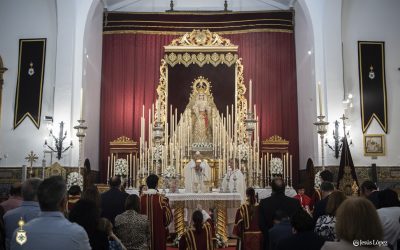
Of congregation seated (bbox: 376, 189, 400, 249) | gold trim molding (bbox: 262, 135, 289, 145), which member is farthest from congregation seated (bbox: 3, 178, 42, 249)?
gold trim molding (bbox: 262, 135, 289, 145)

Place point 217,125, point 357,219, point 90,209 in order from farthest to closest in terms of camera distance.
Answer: point 217,125 < point 90,209 < point 357,219

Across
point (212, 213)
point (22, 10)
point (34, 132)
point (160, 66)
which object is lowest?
point (212, 213)

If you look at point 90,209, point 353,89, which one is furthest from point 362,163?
point 90,209

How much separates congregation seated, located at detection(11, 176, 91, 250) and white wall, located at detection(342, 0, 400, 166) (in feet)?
39.1

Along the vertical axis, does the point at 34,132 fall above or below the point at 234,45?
below

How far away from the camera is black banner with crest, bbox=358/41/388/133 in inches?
560

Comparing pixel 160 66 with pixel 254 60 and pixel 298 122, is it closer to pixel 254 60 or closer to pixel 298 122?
pixel 254 60

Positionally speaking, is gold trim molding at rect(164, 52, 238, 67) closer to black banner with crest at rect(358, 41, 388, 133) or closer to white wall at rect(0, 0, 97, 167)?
white wall at rect(0, 0, 97, 167)

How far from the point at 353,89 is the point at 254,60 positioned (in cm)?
414

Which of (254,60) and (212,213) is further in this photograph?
(254,60)

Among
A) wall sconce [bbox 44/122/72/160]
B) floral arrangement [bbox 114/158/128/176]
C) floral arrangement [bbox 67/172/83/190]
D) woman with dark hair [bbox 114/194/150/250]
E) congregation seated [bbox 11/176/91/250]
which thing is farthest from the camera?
floral arrangement [bbox 114/158/128/176]

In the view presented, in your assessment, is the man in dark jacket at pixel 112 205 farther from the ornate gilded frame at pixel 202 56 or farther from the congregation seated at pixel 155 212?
the ornate gilded frame at pixel 202 56

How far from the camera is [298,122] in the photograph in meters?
16.9

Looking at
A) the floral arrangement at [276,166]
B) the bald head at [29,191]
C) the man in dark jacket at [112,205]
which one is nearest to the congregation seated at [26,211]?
the bald head at [29,191]
